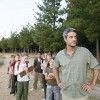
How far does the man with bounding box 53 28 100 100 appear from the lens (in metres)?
4.15

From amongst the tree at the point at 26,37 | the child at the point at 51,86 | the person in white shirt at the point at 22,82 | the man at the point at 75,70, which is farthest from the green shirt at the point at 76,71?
the tree at the point at 26,37

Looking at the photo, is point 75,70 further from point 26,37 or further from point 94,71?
point 26,37

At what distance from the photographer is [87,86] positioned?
4.11 meters

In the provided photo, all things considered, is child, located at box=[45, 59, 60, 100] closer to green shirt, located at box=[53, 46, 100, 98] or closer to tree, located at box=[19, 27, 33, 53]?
green shirt, located at box=[53, 46, 100, 98]

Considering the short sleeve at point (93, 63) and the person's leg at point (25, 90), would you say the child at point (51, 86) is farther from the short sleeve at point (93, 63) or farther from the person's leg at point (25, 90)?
the short sleeve at point (93, 63)

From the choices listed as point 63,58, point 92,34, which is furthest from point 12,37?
point 63,58

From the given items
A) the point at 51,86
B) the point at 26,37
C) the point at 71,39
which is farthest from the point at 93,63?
the point at 26,37

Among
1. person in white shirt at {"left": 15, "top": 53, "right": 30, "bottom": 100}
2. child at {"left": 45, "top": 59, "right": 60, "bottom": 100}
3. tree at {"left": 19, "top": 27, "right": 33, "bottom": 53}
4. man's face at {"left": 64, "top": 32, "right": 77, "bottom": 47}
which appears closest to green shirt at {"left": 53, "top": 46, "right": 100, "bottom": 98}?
man's face at {"left": 64, "top": 32, "right": 77, "bottom": 47}

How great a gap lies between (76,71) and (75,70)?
0.02 m

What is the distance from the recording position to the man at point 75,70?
4148mm

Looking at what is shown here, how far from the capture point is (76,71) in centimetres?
414

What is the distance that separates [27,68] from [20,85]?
563mm

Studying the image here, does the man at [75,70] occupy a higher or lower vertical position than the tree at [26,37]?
lower

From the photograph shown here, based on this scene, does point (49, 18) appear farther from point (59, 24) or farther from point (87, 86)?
point (87, 86)
